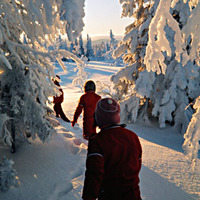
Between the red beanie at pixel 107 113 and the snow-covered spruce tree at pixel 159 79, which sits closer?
the red beanie at pixel 107 113

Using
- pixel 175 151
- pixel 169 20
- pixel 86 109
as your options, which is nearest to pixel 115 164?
pixel 169 20

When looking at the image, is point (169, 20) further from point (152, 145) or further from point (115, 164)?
point (152, 145)

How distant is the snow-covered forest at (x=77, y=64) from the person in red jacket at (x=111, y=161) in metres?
0.69

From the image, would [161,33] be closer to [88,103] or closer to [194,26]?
[194,26]

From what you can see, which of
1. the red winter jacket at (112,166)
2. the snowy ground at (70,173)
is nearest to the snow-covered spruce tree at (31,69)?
the snowy ground at (70,173)

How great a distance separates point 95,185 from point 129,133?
2.03 ft

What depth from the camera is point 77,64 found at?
416 cm

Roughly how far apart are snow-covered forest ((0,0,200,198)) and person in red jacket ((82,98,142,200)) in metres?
0.69

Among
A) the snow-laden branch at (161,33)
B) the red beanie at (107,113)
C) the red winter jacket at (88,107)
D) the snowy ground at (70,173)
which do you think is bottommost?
the snowy ground at (70,173)

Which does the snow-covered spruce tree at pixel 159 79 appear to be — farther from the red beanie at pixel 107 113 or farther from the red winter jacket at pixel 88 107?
the red beanie at pixel 107 113

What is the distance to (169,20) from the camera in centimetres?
151

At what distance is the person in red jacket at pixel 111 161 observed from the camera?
1.63 meters

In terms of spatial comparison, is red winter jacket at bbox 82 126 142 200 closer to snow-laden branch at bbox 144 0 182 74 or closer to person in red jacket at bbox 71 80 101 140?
snow-laden branch at bbox 144 0 182 74

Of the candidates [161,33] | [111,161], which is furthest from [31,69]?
[161,33]
